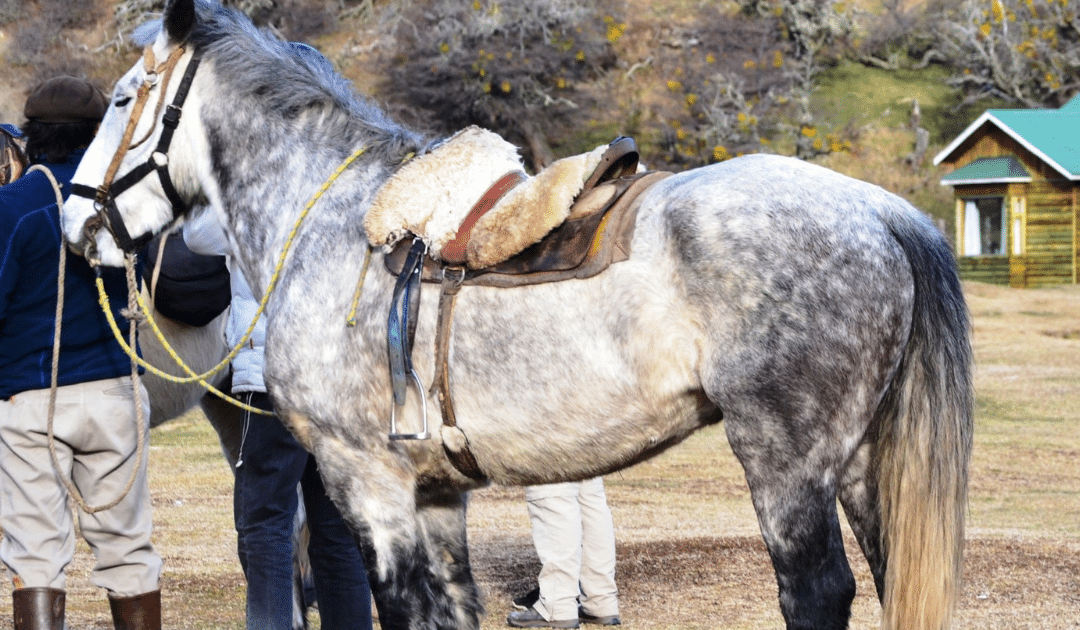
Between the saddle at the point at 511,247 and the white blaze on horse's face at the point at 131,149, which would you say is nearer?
the saddle at the point at 511,247

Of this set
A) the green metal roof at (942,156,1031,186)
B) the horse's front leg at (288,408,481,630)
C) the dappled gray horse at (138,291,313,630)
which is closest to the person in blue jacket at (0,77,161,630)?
the horse's front leg at (288,408,481,630)

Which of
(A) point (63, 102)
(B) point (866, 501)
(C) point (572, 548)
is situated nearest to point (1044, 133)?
(C) point (572, 548)

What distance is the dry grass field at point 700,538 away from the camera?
17.5 feet

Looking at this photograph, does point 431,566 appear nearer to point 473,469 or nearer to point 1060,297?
point 473,469

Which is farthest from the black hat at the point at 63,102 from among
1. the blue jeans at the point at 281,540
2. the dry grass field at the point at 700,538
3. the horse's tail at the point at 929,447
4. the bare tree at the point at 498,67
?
the bare tree at the point at 498,67

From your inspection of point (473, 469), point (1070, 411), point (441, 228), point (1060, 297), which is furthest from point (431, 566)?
point (1060, 297)

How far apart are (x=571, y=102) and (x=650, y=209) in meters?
23.4

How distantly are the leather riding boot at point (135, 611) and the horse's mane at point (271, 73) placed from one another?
64.5 inches

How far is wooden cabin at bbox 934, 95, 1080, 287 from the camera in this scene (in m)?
21.8

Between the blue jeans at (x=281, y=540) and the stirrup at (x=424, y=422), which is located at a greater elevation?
the stirrup at (x=424, y=422)

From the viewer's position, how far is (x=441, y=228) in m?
3.26

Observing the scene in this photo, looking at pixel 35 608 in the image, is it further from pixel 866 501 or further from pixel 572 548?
pixel 866 501

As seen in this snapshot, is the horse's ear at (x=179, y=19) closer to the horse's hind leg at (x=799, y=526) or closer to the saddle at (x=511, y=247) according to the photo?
the saddle at (x=511, y=247)

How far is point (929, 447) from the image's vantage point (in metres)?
3.11
